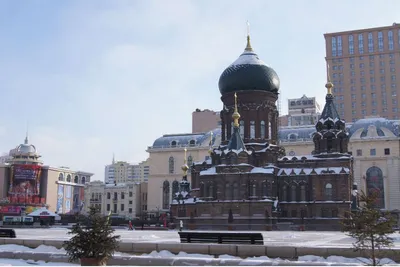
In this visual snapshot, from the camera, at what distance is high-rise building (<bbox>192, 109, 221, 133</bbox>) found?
115062 mm

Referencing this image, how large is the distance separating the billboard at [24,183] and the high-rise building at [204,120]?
3707cm

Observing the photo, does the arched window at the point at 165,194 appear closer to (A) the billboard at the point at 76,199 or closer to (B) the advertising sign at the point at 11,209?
(B) the advertising sign at the point at 11,209

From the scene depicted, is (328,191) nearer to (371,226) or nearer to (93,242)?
(371,226)

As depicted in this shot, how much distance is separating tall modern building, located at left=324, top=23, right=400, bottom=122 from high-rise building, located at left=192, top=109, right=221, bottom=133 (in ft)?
91.9

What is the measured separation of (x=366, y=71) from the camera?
11300cm

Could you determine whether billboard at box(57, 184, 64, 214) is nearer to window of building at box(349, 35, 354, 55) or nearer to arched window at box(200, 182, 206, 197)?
arched window at box(200, 182, 206, 197)

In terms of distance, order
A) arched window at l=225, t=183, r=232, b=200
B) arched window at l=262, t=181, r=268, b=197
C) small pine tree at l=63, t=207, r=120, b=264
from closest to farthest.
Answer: small pine tree at l=63, t=207, r=120, b=264
arched window at l=225, t=183, r=232, b=200
arched window at l=262, t=181, r=268, b=197

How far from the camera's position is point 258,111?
60.0 meters

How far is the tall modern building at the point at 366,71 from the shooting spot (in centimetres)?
10988

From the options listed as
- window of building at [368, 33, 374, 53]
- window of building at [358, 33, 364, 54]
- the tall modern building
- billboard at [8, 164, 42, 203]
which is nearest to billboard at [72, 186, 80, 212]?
billboard at [8, 164, 42, 203]

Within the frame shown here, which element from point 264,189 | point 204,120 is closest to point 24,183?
point 204,120

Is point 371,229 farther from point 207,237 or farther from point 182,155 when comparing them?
point 182,155

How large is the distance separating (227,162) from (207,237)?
31975mm

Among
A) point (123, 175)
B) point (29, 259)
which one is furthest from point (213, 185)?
point (123, 175)
